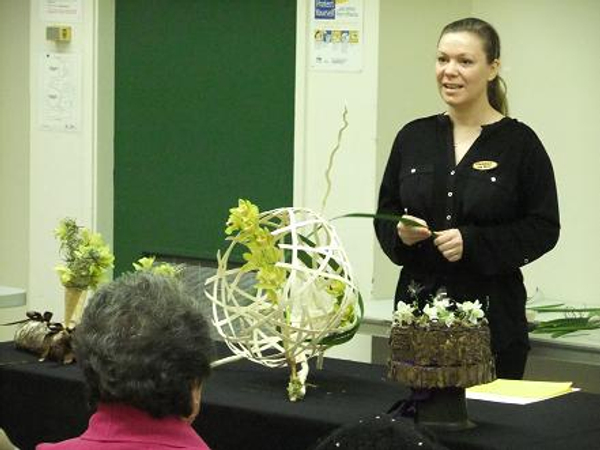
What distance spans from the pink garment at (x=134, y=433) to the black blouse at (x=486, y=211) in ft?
4.72

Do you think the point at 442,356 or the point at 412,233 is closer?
the point at 442,356

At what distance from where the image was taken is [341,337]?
3115mm

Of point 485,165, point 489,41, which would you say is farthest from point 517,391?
point 489,41

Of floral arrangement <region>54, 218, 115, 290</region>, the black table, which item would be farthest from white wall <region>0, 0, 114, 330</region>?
the black table

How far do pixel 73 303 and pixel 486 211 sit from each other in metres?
1.11

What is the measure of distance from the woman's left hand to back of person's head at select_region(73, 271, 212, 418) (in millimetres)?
1325

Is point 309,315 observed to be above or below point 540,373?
above

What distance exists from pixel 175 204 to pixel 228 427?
3152 mm

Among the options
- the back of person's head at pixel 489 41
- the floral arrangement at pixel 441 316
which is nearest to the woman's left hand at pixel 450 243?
the back of person's head at pixel 489 41

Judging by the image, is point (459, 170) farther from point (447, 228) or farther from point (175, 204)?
point (175, 204)

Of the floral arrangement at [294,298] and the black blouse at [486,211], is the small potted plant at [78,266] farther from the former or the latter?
the black blouse at [486,211]

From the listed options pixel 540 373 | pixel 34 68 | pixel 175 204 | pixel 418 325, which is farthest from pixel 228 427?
pixel 34 68

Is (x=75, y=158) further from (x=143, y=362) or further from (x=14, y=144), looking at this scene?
(x=143, y=362)

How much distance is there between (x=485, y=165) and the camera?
11.6 feet
